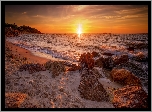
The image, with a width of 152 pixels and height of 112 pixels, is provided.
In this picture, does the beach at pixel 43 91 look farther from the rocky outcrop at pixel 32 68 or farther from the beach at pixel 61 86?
the rocky outcrop at pixel 32 68

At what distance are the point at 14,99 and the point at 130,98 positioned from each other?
2.88m

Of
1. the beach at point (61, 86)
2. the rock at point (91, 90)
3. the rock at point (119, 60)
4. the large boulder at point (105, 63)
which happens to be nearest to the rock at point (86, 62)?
the beach at point (61, 86)

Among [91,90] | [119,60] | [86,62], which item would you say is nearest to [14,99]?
[91,90]

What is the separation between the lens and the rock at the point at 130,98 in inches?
178

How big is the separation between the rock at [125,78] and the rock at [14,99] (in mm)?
3046

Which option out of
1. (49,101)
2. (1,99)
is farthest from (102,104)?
(1,99)

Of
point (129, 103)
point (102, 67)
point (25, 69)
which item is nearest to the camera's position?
point (129, 103)

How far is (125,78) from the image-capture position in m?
5.96

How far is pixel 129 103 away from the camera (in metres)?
4.58

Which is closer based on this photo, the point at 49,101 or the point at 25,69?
the point at 49,101

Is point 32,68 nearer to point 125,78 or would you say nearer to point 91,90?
point 91,90

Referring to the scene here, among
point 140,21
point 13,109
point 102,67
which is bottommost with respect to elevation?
point 13,109
